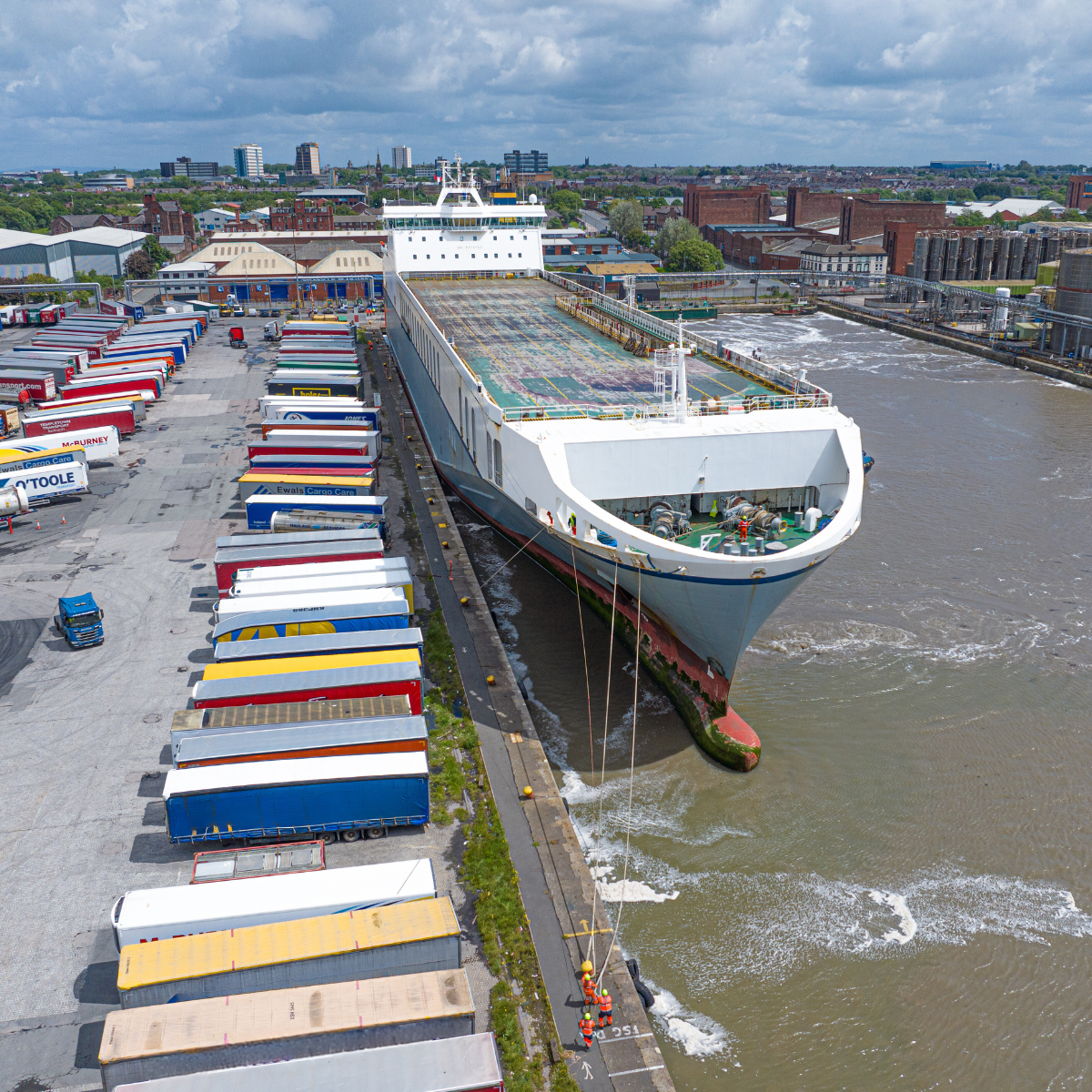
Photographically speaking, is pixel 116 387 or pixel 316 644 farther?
pixel 116 387

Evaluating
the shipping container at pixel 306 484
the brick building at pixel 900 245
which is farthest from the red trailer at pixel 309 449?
the brick building at pixel 900 245

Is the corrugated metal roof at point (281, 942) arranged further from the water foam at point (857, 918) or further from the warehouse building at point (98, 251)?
the warehouse building at point (98, 251)

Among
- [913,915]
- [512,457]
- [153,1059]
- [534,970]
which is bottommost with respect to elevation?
[913,915]

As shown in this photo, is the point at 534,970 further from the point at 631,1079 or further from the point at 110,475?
the point at 110,475

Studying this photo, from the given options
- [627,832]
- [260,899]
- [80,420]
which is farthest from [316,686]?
[80,420]

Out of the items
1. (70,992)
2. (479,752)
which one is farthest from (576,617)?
(70,992)

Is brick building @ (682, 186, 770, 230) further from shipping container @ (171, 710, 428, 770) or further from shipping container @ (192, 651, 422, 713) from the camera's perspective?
shipping container @ (171, 710, 428, 770)

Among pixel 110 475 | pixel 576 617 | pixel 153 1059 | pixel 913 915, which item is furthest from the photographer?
pixel 110 475

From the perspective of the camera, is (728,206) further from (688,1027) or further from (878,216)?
(688,1027)
